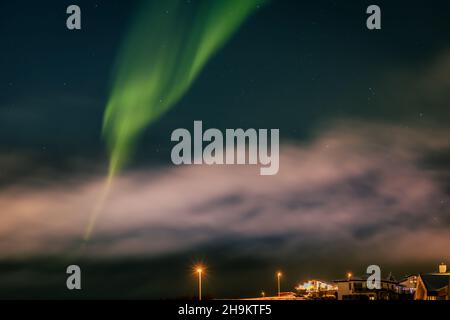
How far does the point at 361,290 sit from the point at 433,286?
3804cm

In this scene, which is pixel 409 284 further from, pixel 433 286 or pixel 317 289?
pixel 433 286

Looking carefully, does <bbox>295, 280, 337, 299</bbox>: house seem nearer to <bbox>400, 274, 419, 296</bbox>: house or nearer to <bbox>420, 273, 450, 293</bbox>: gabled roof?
<bbox>400, 274, 419, 296</bbox>: house

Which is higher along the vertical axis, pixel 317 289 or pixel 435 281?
pixel 435 281

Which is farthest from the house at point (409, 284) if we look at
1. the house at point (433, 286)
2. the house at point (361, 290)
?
the house at point (433, 286)

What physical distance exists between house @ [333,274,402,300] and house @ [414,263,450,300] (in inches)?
1317

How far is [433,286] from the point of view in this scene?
263 feet

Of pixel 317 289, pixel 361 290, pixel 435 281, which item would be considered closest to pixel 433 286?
pixel 435 281

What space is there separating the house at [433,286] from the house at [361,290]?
33.4 meters

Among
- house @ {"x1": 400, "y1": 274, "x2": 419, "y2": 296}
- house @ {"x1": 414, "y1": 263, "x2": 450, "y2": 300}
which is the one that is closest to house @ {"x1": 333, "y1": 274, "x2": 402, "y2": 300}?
house @ {"x1": 400, "y1": 274, "x2": 419, "y2": 296}

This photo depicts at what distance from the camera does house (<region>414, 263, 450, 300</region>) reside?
7881 centimetres

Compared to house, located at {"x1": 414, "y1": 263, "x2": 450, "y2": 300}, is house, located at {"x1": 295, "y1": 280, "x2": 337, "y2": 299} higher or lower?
house, located at {"x1": 414, "y1": 263, "x2": 450, "y2": 300}

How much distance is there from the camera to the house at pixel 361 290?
117m
